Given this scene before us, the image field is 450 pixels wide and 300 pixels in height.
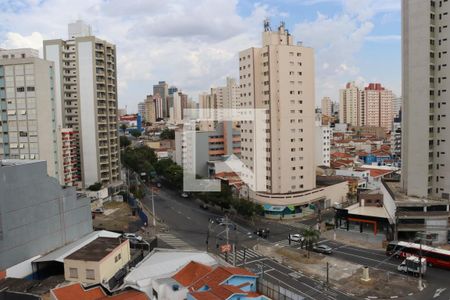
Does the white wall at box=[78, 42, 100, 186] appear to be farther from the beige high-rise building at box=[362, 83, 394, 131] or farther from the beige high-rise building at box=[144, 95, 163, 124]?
the beige high-rise building at box=[144, 95, 163, 124]

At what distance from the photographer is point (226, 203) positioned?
29.5 metres

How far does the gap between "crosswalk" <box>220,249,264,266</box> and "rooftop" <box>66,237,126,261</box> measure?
218 inches

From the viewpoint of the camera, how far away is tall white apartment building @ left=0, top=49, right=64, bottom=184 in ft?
86.4

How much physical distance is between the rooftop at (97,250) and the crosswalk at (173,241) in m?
4.98

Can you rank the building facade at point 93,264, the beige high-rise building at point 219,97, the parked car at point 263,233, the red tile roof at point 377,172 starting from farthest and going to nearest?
the beige high-rise building at point 219,97 → the red tile roof at point 377,172 → the parked car at point 263,233 → the building facade at point 93,264

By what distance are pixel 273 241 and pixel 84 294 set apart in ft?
42.3

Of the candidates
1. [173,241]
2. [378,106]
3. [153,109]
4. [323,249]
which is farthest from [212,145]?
[153,109]

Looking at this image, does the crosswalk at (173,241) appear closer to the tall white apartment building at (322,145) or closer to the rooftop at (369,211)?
the rooftop at (369,211)

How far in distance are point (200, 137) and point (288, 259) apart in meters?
23.0

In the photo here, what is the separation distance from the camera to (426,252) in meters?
19.3

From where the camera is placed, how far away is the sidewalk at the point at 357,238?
2283 centimetres

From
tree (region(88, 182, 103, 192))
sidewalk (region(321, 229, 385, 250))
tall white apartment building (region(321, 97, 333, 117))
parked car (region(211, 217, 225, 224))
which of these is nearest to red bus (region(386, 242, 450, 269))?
sidewalk (region(321, 229, 385, 250))

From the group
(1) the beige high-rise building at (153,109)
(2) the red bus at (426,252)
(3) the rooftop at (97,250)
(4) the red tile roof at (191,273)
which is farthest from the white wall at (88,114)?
(1) the beige high-rise building at (153,109)

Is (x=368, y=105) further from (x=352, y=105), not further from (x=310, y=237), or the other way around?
(x=310, y=237)
